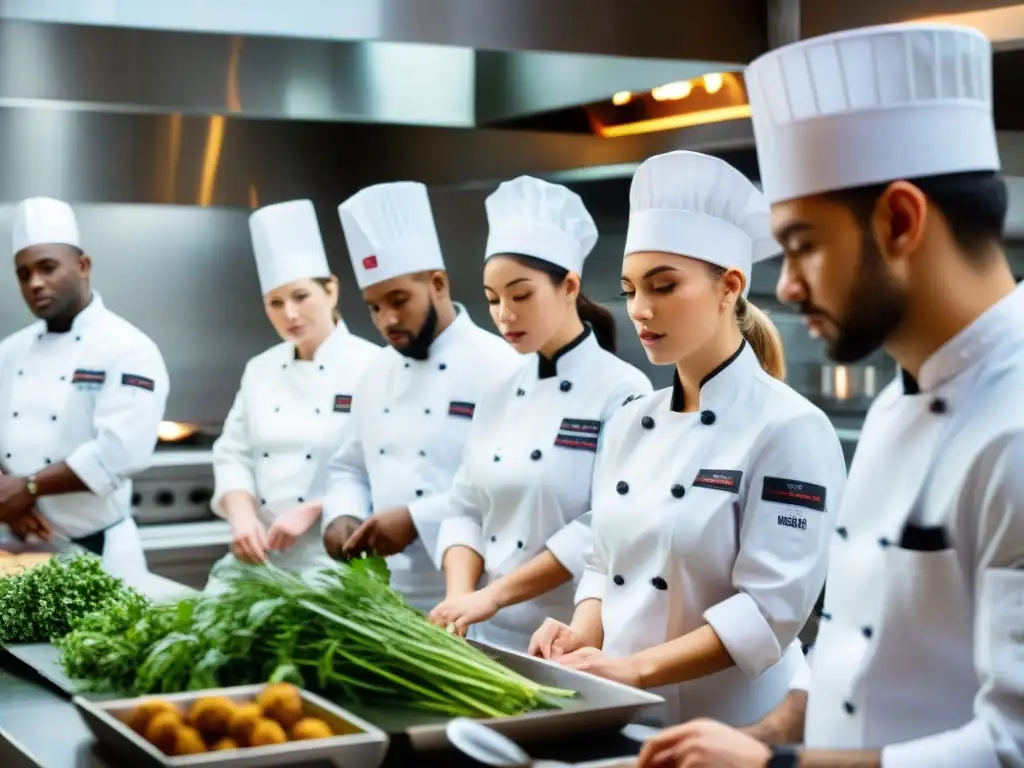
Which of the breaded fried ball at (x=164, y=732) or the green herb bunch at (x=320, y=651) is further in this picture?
the green herb bunch at (x=320, y=651)

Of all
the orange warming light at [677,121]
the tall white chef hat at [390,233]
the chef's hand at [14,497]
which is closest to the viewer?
the tall white chef hat at [390,233]

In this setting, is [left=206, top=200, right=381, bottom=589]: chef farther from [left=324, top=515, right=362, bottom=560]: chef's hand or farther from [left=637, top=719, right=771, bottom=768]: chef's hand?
[left=637, top=719, right=771, bottom=768]: chef's hand

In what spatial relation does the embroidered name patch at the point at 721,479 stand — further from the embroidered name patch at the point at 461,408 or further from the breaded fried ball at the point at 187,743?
the embroidered name patch at the point at 461,408

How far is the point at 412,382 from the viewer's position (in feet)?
11.6

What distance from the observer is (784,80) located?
59.9 inches

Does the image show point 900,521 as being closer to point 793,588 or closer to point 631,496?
point 793,588

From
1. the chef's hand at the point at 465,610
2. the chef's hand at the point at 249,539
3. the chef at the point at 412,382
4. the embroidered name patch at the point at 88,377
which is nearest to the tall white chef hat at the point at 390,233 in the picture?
the chef at the point at 412,382

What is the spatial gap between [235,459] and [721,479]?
2338mm

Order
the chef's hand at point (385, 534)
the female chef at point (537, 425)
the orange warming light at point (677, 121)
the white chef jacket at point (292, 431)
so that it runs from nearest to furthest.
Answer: the female chef at point (537, 425) < the chef's hand at point (385, 534) < the orange warming light at point (677, 121) < the white chef jacket at point (292, 431)

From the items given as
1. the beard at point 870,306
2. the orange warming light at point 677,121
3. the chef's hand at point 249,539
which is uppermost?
the orange warming light at point 677,121

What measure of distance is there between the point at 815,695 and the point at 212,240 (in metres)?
4.16

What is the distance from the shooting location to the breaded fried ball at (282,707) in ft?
5.61

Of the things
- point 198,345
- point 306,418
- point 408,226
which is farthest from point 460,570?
point 198,345

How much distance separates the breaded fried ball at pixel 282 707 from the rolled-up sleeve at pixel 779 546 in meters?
0.68
